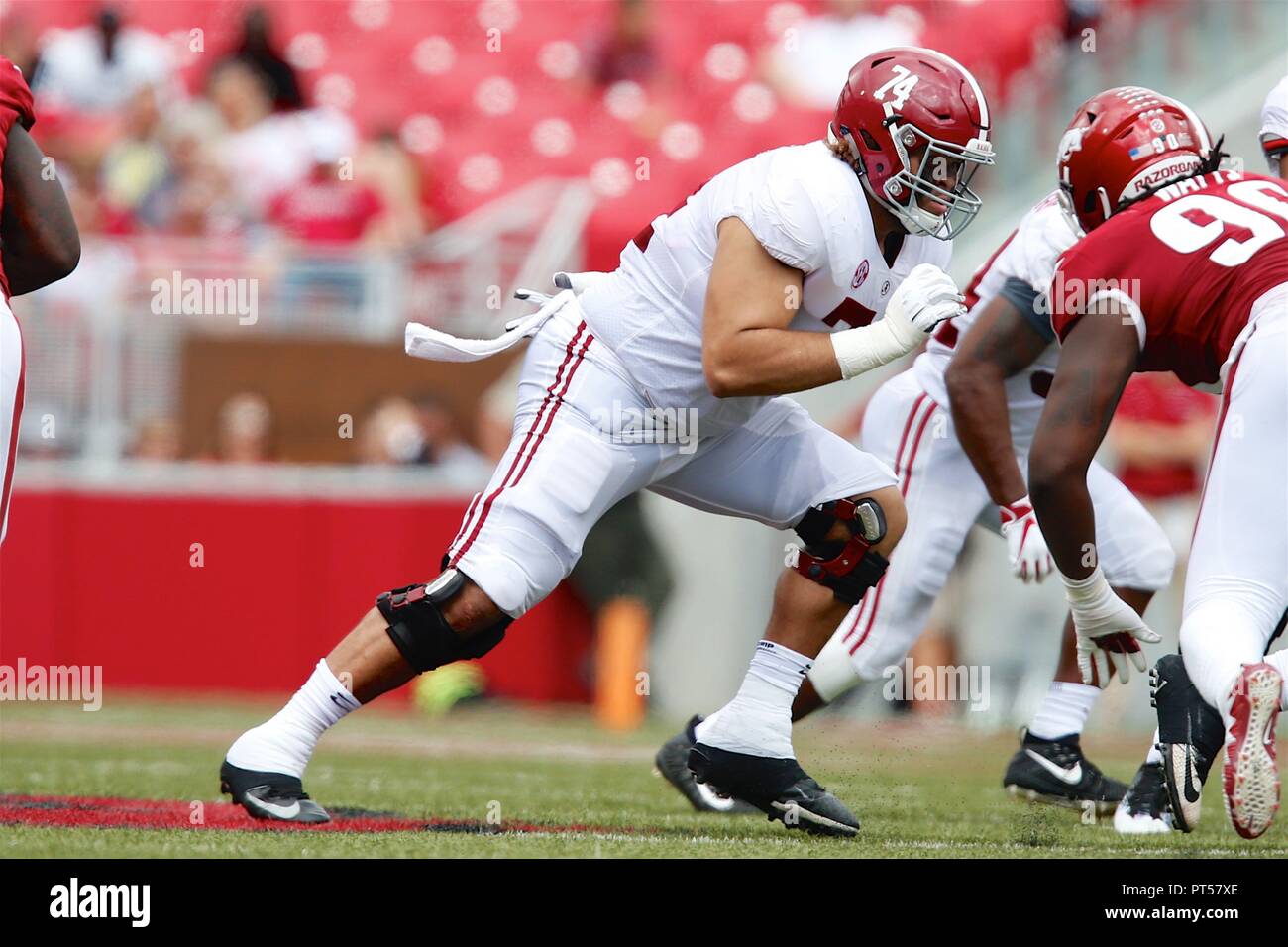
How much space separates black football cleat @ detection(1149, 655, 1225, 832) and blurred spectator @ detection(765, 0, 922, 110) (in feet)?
24.2

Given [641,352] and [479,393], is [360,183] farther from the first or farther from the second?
[641,352]

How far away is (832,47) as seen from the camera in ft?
36.0

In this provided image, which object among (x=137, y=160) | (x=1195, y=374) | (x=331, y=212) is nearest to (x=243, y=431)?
(x=331, y=212)

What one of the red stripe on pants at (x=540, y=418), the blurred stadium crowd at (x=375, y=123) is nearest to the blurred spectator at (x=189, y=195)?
the blurred stadium crowd at (x=375, y=123)

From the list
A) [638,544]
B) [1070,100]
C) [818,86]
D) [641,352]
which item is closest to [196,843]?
[641,352]

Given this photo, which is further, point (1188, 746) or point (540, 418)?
point (540, 418)

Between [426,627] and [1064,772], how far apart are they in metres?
1.88

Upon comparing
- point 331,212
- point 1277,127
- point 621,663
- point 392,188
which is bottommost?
point 621,663

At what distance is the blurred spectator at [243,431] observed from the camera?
874 centimetres

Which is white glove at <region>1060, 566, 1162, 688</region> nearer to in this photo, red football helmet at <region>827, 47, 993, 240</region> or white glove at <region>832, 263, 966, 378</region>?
white glove at <region>832, 263, 966, 378</region>

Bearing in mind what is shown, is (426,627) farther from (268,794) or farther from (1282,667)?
(1282,667)

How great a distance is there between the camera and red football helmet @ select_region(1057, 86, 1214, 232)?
4016mm

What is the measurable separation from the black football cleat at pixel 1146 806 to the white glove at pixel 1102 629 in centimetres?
24

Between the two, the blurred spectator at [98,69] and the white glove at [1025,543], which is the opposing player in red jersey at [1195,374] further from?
the blurred spectator at [98,69]
